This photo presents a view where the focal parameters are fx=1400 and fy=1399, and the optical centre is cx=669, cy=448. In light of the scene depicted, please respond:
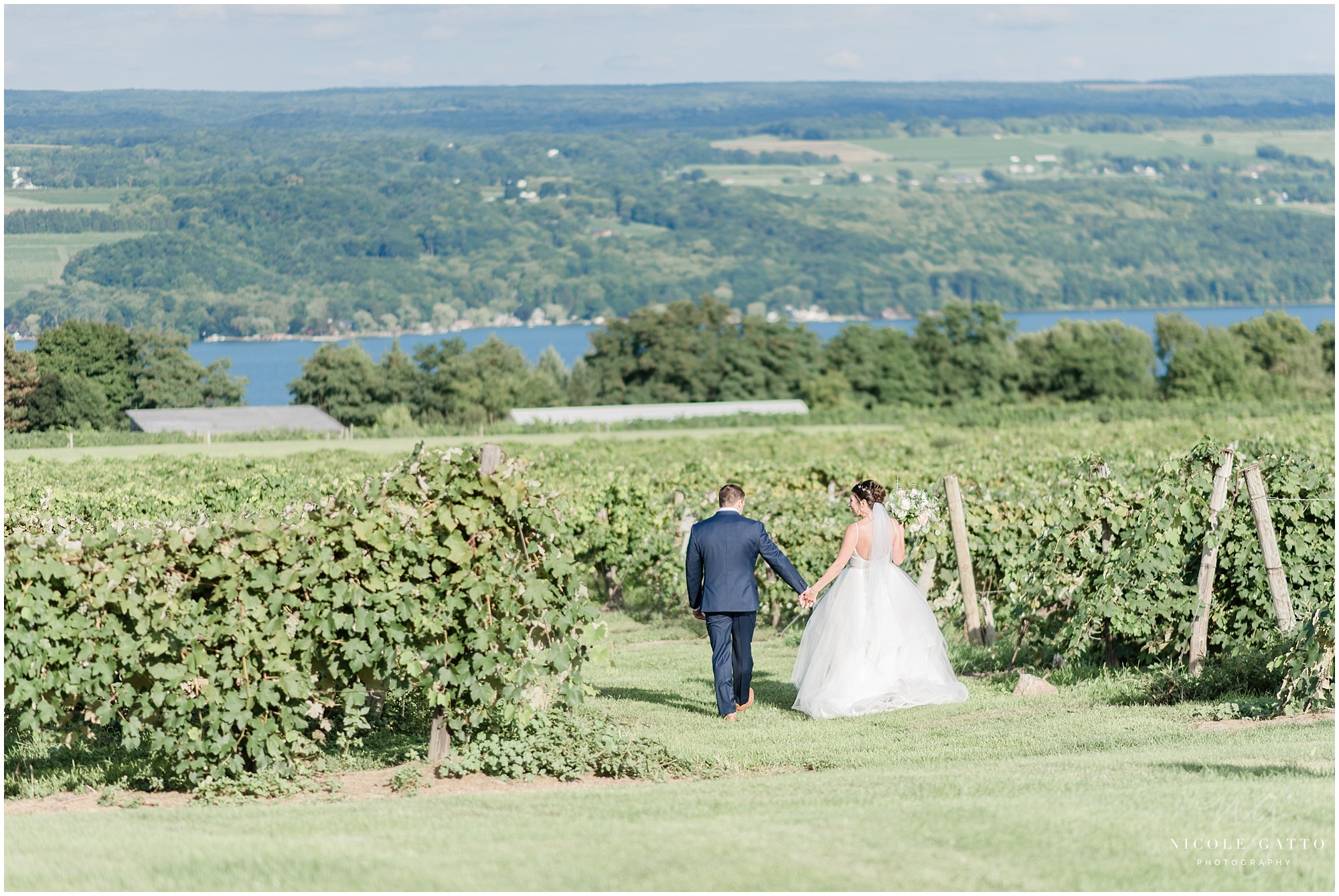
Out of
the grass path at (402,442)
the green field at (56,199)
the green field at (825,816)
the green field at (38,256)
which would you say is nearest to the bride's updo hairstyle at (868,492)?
the green field at (825,816)

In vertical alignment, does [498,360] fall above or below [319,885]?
below

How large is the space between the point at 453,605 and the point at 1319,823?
164 inches

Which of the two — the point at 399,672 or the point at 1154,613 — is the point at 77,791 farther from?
the point at 1154,613

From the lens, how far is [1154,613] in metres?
9.70

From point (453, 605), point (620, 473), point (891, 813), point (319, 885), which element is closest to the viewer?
point (319, 885)

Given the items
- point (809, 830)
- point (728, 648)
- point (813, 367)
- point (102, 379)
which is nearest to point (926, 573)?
point (728, 648)

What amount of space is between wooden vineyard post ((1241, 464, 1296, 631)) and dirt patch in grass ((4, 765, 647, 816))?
454cm

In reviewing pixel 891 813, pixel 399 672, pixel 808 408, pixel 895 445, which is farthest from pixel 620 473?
pixel 808 408

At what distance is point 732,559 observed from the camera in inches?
365

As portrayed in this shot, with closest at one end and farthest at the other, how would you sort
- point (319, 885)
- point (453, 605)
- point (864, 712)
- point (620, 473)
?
point (319, 885)
point (453, 605)
point (864, 712)
point (620, 473)

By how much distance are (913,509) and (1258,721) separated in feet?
14.3

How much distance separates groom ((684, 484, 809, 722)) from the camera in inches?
365

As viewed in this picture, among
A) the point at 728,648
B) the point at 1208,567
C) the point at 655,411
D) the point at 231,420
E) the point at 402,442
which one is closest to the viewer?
the point at 728,648

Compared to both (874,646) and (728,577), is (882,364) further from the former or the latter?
(728,577)
